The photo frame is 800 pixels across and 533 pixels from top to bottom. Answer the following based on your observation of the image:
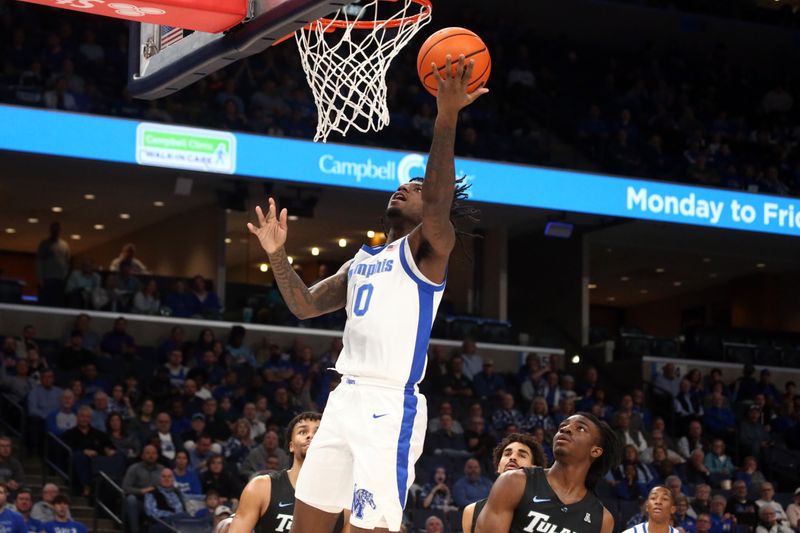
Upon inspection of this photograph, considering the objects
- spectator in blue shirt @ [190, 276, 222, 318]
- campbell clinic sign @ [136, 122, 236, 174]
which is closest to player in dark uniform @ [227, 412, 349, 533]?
campbell clinic sign @ [136, 122, 236, 174]

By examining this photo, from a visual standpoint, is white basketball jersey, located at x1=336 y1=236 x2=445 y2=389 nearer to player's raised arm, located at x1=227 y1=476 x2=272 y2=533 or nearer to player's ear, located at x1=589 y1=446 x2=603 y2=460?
player's ear, located at x1=589 y1=446 x2=603 y2=460

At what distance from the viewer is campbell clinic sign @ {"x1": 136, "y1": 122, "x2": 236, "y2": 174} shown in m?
14.7

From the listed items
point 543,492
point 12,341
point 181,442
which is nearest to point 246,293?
point 12,341

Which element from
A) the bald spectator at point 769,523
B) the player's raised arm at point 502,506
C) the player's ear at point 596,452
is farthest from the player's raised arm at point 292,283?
the bald spectator at point 769,523

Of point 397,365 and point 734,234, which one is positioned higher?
point 734,234

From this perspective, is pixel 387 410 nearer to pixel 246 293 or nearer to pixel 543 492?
pixel 543 492

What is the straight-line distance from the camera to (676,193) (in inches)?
690

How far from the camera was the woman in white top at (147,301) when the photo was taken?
15750mm

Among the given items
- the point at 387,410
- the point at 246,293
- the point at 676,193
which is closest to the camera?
the point at 387,410

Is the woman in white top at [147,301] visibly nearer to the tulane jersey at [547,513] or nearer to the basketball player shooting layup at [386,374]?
the tulane jersey at [547,513]

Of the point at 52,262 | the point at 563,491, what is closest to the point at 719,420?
the point at 52,262

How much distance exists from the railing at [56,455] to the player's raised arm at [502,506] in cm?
760

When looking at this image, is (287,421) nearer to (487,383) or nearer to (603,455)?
(487,383)

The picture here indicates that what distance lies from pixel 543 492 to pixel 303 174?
35.5ft
